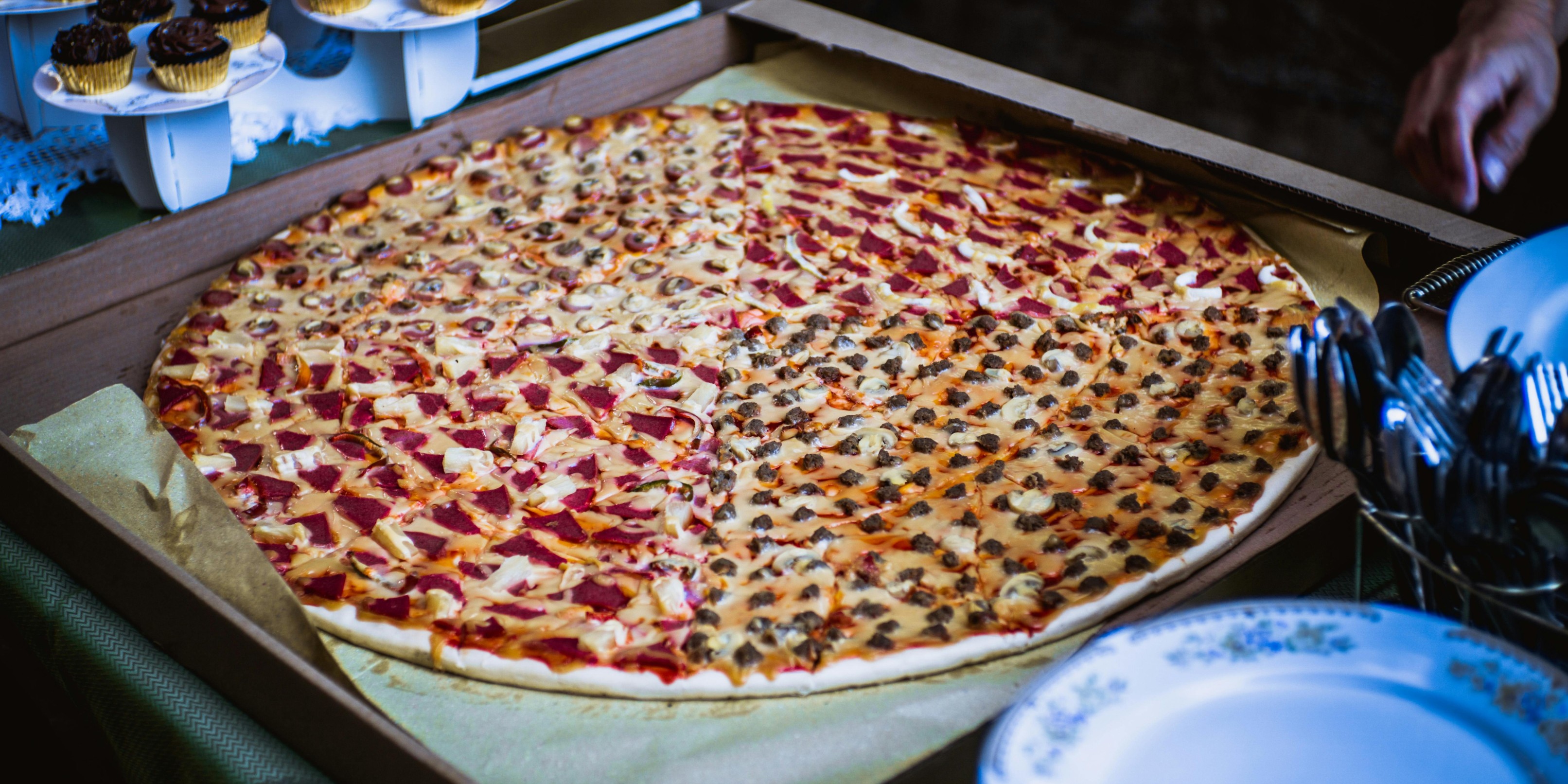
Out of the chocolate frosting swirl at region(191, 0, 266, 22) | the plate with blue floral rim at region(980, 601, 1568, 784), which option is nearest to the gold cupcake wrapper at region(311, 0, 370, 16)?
the chocolate frosting swirl at region(191, 0, 266, 22)

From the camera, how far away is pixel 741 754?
1.17 meters

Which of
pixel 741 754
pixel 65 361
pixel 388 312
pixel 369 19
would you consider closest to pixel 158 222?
pixel 65 361

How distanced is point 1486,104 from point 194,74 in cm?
190

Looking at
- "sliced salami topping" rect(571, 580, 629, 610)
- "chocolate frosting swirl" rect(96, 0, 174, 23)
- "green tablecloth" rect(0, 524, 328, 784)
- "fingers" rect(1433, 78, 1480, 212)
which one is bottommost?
"green tablecloth" rect(0, 524, 328, 784)

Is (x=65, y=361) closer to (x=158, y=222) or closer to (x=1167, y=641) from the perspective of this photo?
(x=158, y=222)

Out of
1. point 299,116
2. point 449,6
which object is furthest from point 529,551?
point 299,116

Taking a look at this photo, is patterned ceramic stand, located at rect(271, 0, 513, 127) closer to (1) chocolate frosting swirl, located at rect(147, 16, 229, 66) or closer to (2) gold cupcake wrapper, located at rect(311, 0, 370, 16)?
(2) gold cupcake wrapper, located at rect(311, 0, 370, 16)

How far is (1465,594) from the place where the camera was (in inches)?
34.7

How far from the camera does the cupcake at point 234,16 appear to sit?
6.80 ft

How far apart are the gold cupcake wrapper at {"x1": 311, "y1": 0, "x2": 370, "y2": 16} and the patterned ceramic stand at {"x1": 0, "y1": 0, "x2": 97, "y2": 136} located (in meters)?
0.38

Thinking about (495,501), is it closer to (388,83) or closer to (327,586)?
(327,586)

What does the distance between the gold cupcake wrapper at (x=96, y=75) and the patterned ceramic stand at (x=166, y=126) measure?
0.04ft

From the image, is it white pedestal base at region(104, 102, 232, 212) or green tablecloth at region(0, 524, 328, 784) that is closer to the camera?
green tablecloth at region(0, 524, 328, 784)

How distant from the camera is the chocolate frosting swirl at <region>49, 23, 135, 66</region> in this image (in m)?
1.88
